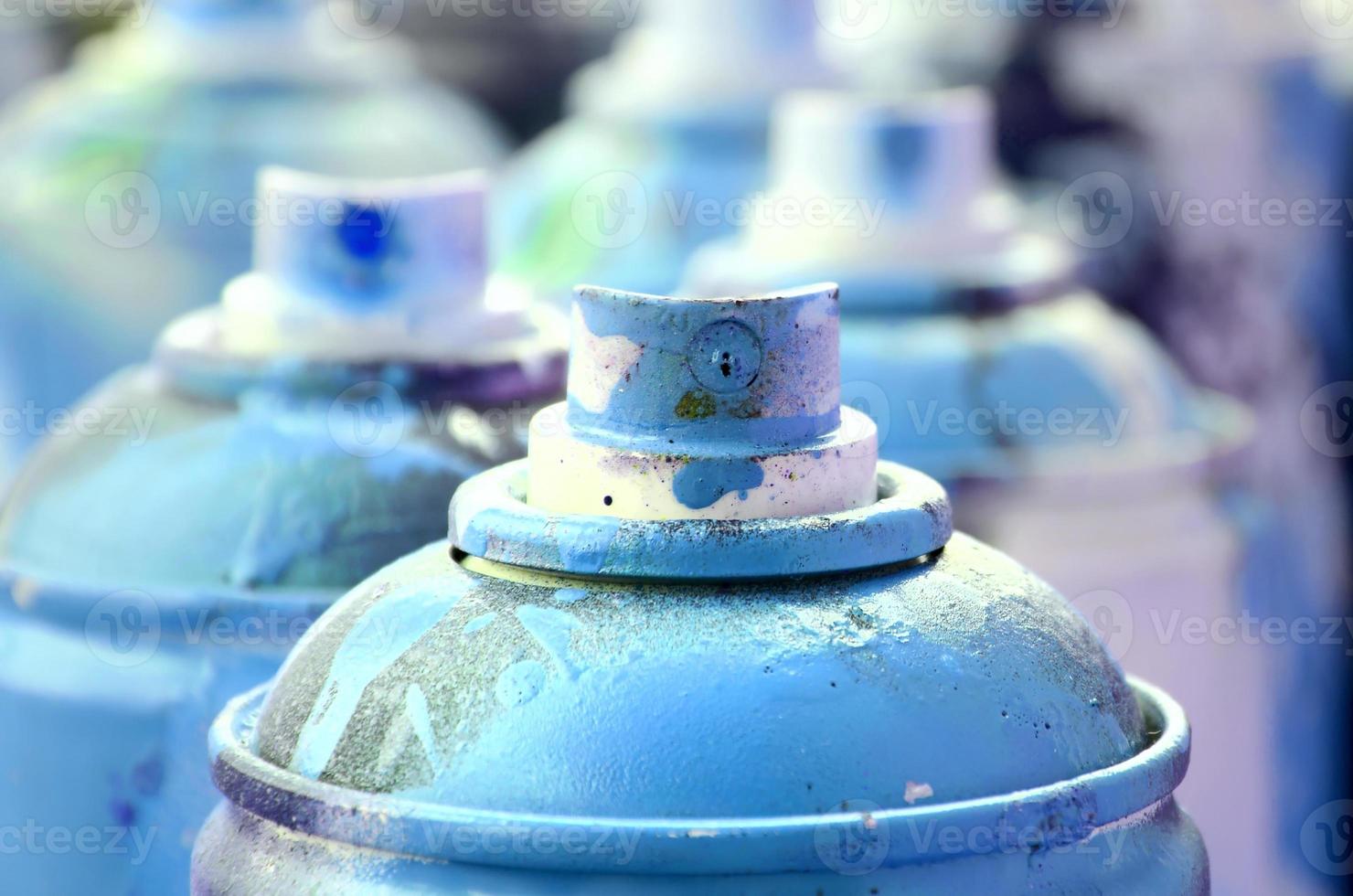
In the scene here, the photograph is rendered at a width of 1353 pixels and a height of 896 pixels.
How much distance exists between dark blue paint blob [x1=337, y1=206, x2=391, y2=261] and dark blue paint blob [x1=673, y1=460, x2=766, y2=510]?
114 centimetres

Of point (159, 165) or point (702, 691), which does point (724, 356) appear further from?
point (159, 165)

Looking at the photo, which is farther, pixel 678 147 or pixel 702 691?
pixel 678 147

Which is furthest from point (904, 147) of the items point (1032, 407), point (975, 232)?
point (1032, 407)

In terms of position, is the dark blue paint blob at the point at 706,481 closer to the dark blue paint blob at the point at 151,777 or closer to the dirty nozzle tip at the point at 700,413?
the dirty nozzle tip at the point at 700,413

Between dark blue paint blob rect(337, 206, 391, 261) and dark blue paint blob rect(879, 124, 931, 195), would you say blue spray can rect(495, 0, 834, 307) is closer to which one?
dark blue paint blob rect(879, 124, 931, 195)

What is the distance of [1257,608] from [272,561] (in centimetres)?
154

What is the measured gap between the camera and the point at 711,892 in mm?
1257

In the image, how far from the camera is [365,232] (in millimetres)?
2475

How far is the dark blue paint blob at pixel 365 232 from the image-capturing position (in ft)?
8.10

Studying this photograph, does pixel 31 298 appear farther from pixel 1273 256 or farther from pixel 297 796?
pixel 297 796

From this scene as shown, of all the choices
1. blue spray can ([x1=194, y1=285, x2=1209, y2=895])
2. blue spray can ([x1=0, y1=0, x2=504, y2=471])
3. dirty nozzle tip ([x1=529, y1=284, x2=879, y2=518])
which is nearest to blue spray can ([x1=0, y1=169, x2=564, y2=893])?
blue spray can ([x1=194, y1=285, x2=1209, y2=895])

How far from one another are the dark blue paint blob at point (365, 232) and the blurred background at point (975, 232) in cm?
14

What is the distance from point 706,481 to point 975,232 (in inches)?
78.3

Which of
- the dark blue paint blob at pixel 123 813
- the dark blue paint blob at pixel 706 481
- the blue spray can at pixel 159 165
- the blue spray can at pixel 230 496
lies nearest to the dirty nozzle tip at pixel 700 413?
the dark blue paint blob at pixel 706 481
